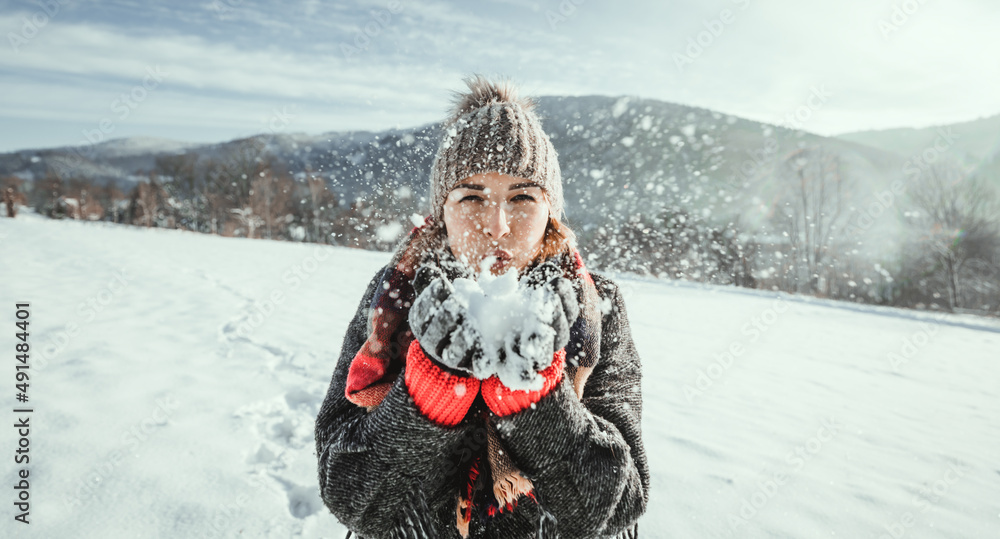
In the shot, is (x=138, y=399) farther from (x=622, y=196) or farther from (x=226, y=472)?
(x=622, y=196)

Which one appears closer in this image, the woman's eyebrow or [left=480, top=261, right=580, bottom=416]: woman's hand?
[left=480, top=261, right=580, bottom=416]: woman's hand

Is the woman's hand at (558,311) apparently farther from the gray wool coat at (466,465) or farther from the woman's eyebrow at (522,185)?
the woman's eyebrow at (522,185)

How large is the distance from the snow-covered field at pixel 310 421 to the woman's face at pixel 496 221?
6.23 feet

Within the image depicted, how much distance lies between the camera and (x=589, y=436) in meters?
1.11

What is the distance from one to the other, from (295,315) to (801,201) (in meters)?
6.61

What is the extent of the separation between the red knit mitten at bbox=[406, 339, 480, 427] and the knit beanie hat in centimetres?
73

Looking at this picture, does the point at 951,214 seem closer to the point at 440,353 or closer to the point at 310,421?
the point at 310,421

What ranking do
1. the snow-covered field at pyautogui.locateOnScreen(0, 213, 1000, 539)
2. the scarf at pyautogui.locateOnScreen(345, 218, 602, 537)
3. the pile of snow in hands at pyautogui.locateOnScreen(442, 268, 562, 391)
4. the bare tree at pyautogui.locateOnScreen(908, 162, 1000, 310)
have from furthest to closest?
1. the bare tree at pyautogui.locateOnScreen(908, 162, 1000, 310)
2. the snow-covered field at pyautogui.locateOnScreen(0, 213, 1000, 539)
3. the scarf at pyautogui.locateOnScreen(345, 218, 602, 537)
4. the pile of snow in hands at pyautogui.locateOnScreen(442, 268, 562, 391)

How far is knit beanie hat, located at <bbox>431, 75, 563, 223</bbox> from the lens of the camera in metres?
1.48

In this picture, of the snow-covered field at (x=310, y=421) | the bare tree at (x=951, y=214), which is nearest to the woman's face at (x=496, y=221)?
the snow-covered field at (x=310, y=421)

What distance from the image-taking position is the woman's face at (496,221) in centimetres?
132

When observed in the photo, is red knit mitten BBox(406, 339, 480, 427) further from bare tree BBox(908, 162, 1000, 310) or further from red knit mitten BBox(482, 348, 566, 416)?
bare tree BBox(908, 162, 1000, 310)

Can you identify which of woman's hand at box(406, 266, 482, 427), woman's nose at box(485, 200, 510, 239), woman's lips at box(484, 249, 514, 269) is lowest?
woman's hand at box(406, 266, 482, 427)

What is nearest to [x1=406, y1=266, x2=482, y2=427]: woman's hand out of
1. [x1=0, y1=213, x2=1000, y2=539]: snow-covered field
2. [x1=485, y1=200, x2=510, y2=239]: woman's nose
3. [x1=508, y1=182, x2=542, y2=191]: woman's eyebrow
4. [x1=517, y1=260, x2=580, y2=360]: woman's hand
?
[x1=517, y1=260, x2=580, y2=360]: woman's hand
